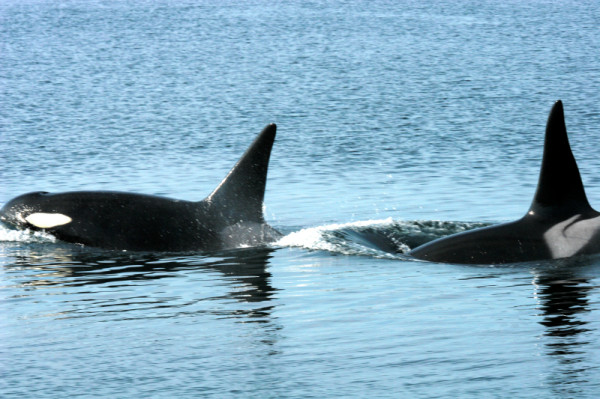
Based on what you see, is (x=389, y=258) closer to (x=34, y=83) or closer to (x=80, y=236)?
(x=80, y=236)

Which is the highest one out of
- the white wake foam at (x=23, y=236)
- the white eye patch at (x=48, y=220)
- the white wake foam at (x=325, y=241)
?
the white eye patch at (x=48, y=220)

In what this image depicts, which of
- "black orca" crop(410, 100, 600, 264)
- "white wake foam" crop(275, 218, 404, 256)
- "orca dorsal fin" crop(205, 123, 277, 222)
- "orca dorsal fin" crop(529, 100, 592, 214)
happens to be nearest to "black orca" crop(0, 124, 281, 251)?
"orca dorsal fin" crop(205, 123, 277, 222)

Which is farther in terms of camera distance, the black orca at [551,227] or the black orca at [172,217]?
the black orca at [172,217]

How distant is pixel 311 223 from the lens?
18.5m

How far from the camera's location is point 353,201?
20.9 m

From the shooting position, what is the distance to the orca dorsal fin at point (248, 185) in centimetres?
1599

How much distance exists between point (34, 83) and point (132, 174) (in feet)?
75.6

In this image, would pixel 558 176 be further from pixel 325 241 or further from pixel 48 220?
pixel 48 220

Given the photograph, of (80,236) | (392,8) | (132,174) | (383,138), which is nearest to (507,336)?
(80,236)

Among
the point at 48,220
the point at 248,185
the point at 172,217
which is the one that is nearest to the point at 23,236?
the point at 48,220

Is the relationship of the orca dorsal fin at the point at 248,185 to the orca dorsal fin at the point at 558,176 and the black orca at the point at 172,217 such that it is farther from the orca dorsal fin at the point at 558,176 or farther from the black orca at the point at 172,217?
the orca dorsal fin at the point at 558,176

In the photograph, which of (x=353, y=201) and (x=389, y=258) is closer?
(x=389, y=258)

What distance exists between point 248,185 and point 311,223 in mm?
2569

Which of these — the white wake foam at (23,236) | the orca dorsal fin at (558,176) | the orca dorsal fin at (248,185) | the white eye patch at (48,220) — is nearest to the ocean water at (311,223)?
the white wake foam at (23,236)
